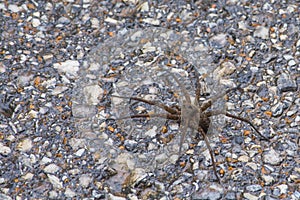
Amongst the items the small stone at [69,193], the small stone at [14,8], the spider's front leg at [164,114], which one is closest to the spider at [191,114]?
the spider's front leg at [164,114]

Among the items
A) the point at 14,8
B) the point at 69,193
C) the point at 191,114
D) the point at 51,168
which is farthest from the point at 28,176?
the point at 14,8

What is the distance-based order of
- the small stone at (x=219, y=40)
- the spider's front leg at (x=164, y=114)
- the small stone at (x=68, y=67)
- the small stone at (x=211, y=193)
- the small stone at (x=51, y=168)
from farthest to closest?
the small stone at (x=219, y=40) < the small stone at (x=68, y=67) < the spider's front leg at (x=164, y=114) < the small stone at (x=51, y=168) < the small stone at (x=211, y=193)

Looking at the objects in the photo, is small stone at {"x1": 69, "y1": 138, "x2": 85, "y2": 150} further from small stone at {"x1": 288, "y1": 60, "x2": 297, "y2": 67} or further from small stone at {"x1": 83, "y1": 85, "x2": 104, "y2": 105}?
small stone at {"x1": 288, "y1": 60, "x2": 297, "y2": 67}

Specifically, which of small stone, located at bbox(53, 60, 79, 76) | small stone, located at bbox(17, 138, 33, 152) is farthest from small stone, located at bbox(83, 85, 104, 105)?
small stone, located at bbox(17, 138, 33, 152)

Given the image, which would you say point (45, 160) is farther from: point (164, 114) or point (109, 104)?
point (164, 114)

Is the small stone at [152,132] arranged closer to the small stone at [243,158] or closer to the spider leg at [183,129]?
the spider leg at [183,129]

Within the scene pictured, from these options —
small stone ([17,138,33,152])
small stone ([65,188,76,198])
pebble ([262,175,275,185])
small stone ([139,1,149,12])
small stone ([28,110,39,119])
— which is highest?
small stone ([139,1,149,12])

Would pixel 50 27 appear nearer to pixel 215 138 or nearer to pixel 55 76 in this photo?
pixel 55 76
